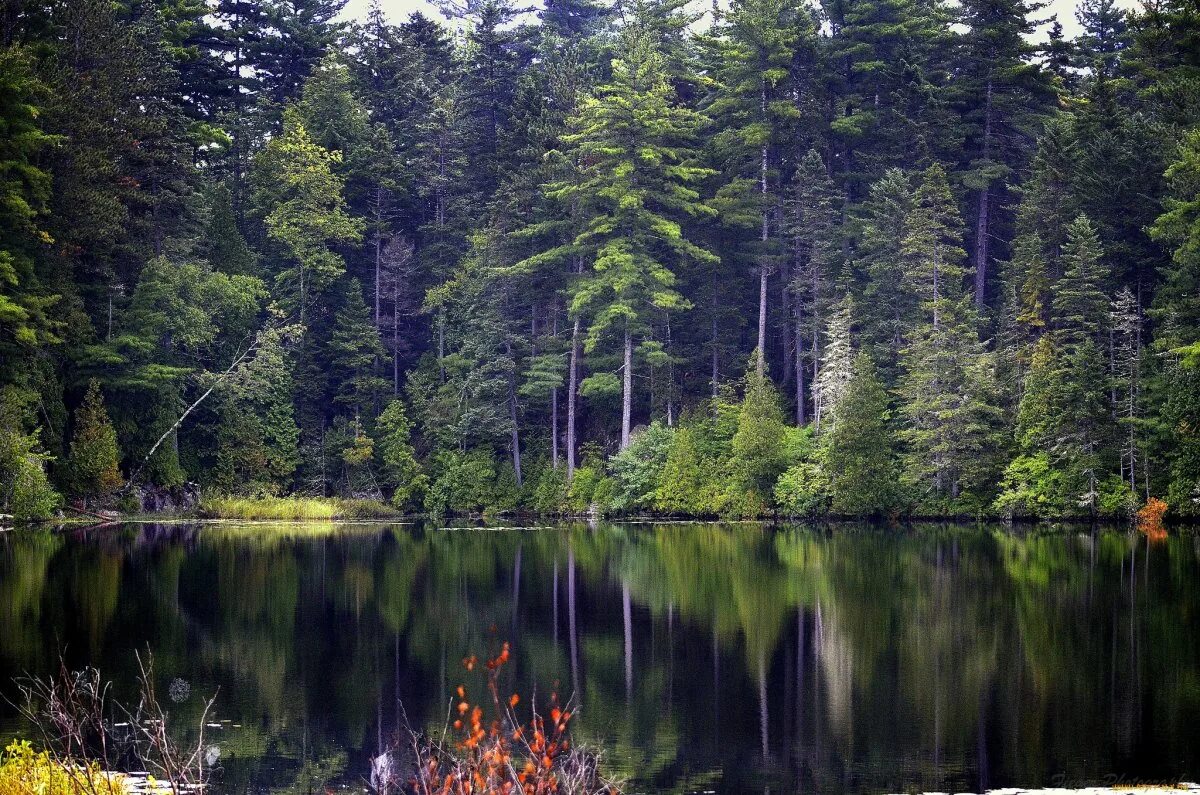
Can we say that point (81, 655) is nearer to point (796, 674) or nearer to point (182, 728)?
point (182, 728)

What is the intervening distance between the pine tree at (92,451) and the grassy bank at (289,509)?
6202mm

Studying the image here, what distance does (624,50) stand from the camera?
62.9 meters

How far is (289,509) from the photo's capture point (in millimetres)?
57844

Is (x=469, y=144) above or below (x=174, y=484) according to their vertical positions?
above

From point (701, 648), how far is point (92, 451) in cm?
3244

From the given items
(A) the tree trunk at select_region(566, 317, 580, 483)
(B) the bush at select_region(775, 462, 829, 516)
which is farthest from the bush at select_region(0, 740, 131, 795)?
(A) the tree trunk at select_region(566, 317, 580, 483)

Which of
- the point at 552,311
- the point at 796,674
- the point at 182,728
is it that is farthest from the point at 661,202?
the point at 182,728

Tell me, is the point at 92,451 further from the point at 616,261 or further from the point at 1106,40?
the point at 1106,40

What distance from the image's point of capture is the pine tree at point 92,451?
4916 cm

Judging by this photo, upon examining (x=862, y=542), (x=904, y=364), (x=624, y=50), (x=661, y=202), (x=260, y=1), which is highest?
(x=260, y=1)

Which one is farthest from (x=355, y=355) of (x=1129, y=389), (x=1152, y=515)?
(x=1152, y=515)

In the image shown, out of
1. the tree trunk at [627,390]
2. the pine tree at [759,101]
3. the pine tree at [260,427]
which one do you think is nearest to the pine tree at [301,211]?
the pine tree at [260,427]

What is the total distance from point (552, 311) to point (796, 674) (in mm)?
43366

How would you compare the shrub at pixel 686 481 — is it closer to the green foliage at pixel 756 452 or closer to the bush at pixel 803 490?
the green foliage at pixel 756 452
